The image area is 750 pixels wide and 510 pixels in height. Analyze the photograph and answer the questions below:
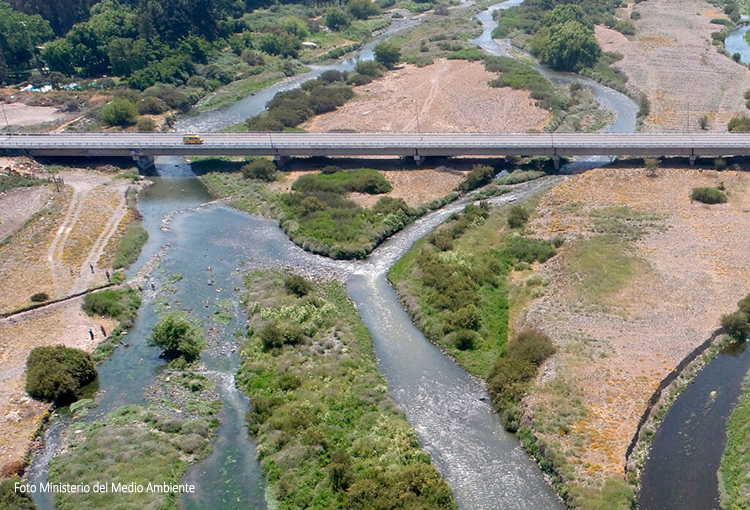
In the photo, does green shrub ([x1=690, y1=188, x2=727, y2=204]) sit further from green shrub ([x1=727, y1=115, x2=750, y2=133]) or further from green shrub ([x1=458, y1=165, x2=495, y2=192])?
green shrub ([x1=458, y1=165, x2=495, y2=192])

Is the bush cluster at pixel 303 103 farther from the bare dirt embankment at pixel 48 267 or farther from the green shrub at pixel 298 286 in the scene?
the green shrub at pixel 298 286

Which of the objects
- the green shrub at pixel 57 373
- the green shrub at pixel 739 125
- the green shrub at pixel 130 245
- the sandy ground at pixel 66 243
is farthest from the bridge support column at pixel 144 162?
the green shrub at pixel 739 125

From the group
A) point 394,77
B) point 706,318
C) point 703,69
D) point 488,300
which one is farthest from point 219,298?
point 703,69

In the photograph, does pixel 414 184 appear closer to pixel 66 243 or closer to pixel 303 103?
pixel 303 103

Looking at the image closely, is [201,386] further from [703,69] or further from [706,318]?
[703,69]

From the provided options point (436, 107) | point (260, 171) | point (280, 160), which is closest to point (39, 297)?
point (260, 171)

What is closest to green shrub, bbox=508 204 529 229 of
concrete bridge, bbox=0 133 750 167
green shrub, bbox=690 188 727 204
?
concrete bridge, bbox=0 133 750 167
